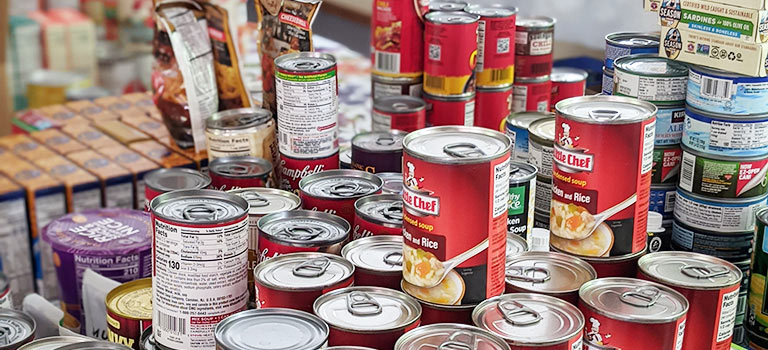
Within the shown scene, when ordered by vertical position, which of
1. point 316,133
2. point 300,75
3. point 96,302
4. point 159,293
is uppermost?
point 300,75

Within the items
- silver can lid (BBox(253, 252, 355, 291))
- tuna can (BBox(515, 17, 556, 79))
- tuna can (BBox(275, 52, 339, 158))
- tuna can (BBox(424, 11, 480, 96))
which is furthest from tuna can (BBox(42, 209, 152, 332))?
tuna can (BBox(515, 17, 556, 79))

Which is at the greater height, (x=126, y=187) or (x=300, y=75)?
(x=300, y=75)

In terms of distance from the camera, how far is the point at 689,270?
162 centimetres

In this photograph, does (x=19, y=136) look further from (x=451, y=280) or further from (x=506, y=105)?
(x=451, y=280)

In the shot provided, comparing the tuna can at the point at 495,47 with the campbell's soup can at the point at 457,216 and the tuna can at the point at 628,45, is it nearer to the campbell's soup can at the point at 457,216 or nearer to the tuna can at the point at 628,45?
the tuna can at the point at 628,45

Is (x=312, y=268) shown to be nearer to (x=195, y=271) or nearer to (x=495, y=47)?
(x=195, y=271)

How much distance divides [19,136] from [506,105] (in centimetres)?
164

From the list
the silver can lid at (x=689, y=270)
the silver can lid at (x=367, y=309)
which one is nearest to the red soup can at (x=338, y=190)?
the silver can lid at (x=367, y=309)

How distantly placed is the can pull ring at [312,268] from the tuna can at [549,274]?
0.33 metres

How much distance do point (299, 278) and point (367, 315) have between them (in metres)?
0.17

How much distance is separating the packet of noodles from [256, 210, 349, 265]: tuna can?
58 centimetres

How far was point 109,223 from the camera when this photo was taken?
237 centimetres

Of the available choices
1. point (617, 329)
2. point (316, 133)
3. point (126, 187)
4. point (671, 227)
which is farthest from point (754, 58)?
point (126, 187)

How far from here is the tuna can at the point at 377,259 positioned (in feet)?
5.23
